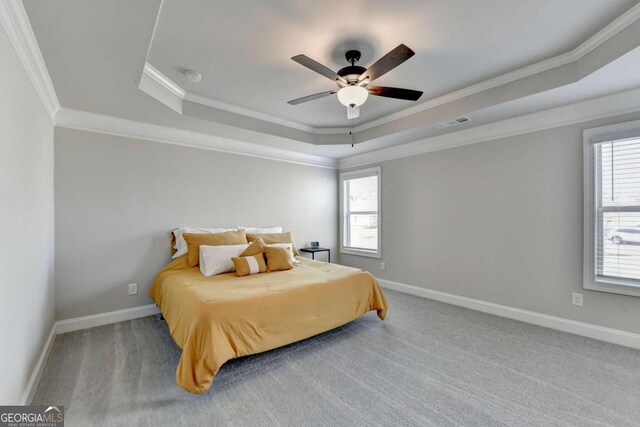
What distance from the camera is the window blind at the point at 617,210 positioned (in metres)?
2.63

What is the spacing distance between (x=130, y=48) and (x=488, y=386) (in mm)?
3477

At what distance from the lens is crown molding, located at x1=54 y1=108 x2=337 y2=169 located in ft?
10.0

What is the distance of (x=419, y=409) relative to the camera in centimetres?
183

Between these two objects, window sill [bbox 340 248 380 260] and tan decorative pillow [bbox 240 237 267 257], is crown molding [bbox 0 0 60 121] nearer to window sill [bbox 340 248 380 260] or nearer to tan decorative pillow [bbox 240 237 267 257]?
A: tan decorative pillow [bbox 240 237 267 257]

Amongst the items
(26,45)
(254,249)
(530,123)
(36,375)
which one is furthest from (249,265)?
(530,123)

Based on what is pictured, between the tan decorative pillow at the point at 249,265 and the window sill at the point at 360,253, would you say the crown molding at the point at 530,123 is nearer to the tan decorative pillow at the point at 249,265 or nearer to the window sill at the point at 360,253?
the window sill at the point at 360,253

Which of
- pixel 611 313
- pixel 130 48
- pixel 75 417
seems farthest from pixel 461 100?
pixel 75 417

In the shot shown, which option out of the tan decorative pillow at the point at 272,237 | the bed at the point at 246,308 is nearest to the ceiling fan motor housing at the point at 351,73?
the bed at the point at 246,308

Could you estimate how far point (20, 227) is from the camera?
180 cm

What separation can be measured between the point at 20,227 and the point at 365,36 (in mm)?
2727

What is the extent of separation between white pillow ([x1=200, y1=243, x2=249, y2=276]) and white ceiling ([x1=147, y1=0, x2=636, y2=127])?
5.77 feet

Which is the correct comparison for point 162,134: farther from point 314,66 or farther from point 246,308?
point 246,308
